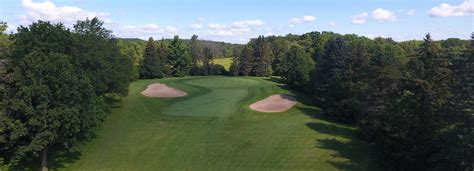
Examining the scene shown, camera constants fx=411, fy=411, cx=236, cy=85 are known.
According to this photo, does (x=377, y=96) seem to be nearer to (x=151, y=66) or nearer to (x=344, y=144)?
(x=344, y=144)

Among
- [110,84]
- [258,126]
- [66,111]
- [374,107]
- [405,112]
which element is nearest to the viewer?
[66,111]

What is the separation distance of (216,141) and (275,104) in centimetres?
1833

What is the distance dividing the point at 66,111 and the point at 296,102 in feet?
115

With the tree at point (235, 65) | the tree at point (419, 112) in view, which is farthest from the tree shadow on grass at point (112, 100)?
the tree at point (235, 65)

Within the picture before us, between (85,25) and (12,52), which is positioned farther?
(85,25)

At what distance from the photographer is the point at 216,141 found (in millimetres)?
39312

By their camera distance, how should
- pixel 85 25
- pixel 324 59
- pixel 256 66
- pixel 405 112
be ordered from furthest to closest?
pixel 256 66, pixel 85 25, pixel 324 59, pixel 405 112

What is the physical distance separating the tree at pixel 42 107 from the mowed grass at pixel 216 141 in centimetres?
370

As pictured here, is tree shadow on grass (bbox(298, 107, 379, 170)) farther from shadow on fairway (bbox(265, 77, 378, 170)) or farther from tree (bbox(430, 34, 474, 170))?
tree (bbox(430, 34, 474, 170))

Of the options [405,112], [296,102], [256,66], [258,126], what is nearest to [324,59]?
[296,102]

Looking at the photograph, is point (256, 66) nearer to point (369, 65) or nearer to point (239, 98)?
point (239, 98)

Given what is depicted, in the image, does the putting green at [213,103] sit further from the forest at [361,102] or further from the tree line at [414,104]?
the tree line at [414,104]

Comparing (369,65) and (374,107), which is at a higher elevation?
(369,65)

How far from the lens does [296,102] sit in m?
58.3
